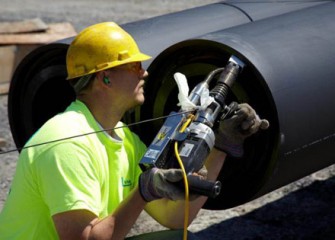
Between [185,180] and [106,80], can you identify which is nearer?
[185,180]

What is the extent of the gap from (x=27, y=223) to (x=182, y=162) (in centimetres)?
64

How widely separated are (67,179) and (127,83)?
0.48m

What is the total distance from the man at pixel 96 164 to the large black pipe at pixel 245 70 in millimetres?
223

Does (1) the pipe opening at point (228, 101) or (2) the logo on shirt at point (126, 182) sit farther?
(1) the pipe opening at point (228, 101)

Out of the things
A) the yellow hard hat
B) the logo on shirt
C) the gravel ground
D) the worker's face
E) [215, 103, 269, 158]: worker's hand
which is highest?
the yellow hard hat

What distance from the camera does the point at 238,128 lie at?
3578 mm

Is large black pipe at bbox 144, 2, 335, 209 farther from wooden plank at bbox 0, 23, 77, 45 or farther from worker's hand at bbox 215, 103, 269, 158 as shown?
wooden plank at bbox 0, 23, 77, 45

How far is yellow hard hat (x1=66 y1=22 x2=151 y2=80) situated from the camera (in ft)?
11.2

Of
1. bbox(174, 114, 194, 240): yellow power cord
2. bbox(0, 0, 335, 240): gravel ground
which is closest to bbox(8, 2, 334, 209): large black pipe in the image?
bbox(174, 114, 194, 240): yellow power cord

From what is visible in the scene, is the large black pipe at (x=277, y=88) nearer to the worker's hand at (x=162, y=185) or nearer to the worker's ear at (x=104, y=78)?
the worker's ear at (x=104, y=78)

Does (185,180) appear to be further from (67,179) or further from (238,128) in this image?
(238,128)

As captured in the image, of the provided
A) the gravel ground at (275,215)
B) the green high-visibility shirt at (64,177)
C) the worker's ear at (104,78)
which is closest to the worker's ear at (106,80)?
the worker's ear at (104,78)

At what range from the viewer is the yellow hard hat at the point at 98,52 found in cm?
341

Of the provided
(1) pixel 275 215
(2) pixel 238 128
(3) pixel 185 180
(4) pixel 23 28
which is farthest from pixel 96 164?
(4) pixel 23 28
